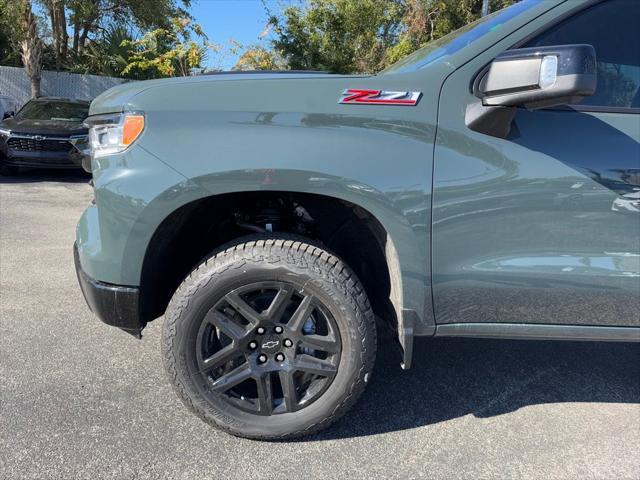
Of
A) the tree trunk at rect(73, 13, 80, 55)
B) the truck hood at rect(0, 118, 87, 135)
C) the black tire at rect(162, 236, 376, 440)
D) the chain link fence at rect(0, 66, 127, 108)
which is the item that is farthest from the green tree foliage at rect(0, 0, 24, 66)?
the black tire at rect(162, 236, 376, 440)

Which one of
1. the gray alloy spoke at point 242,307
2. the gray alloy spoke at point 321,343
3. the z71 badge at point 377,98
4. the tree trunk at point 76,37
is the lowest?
the gray alloy spoke at point 321,343

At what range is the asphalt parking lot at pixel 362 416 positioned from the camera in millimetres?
2246

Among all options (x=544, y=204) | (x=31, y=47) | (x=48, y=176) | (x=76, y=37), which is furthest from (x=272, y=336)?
(x=76, y=37)

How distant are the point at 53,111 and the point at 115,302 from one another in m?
9.43

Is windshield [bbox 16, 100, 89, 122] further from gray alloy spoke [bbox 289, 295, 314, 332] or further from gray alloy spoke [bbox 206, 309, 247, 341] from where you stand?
gray alloy spoke [bbox 289, 295, 314, 332]

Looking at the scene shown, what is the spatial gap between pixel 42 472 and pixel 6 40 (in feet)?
62.9

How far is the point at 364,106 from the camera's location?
210cm

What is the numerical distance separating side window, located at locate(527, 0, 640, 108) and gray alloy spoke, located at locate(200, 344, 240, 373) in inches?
69.9

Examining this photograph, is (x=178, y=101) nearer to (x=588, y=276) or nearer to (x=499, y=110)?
(x=499, y=110)

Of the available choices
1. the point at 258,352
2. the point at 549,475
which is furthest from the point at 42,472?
the point at 549,475

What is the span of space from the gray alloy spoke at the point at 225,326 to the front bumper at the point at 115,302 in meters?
0.32

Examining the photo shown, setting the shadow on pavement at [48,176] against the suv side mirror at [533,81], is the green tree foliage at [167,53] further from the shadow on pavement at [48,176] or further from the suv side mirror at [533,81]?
the suv side mirror at [533,81]

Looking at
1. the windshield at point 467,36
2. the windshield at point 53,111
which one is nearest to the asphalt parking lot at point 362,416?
the windshield at point 467,36

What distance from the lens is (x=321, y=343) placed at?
229 cm
